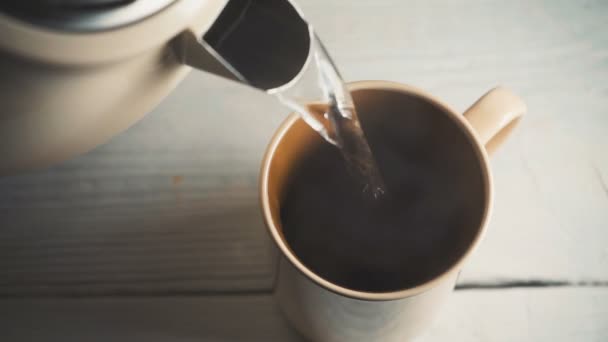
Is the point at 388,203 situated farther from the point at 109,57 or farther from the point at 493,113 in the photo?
the point at 109,57

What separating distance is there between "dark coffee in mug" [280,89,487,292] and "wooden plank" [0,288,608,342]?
55 mm

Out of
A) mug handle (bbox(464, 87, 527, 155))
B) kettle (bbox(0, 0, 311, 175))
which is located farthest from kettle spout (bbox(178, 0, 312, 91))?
mug handle (bbox(464, 87, 527, 155))

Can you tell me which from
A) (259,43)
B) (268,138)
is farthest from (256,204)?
(259,43)

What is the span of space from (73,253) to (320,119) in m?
0.22

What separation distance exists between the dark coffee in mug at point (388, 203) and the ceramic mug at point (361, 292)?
1cm

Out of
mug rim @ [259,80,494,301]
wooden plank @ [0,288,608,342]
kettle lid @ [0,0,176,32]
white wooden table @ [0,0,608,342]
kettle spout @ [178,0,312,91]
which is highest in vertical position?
kettle lid @ [0,0,176,32]

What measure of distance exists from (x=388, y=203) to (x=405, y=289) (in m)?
0.13

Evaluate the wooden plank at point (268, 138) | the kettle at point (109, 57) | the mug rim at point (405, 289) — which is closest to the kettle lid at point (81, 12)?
the kettle at point (109, 57)

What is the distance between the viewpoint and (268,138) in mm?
507

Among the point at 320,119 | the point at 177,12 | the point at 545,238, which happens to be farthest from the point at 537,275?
the point at 177,12

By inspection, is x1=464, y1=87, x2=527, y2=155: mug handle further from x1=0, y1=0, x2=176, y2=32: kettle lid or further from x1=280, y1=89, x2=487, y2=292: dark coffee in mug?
x1=0, y1=0, x2=176, y2=32: kettle lid

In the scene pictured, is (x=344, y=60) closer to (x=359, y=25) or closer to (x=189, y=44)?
(x=359, y=25)

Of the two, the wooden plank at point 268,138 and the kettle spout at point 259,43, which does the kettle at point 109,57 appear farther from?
the wooden plank at point 268,138

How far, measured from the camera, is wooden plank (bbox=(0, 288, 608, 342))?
0.44 m
